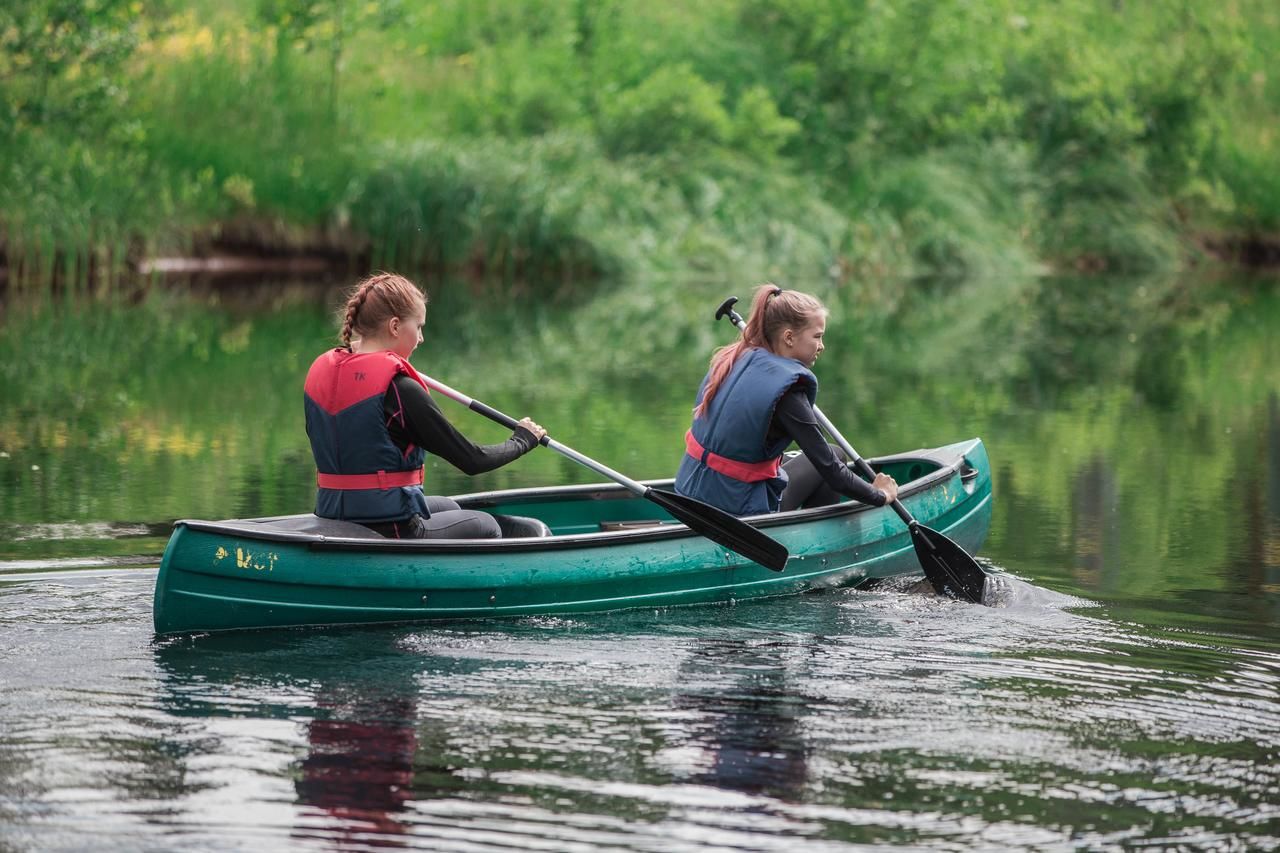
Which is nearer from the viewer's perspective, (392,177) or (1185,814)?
(1185,814)

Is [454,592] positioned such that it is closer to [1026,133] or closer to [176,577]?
[176,577]

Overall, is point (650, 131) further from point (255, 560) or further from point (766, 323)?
point (255, 560)

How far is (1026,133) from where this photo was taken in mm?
34344

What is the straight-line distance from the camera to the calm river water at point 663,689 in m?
4.45

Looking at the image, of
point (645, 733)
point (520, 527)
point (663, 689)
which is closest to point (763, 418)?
point (520, 527)

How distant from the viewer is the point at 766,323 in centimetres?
722

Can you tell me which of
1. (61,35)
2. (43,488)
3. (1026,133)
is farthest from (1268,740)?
(1026,133)

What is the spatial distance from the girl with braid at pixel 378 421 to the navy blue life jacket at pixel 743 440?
100cm

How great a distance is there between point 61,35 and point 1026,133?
19726 millimetres

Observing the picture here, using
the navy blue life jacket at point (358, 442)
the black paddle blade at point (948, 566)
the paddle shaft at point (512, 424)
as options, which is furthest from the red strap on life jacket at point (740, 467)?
the navy blue life jacket at point (358, 442)

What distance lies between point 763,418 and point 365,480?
5.24 ft

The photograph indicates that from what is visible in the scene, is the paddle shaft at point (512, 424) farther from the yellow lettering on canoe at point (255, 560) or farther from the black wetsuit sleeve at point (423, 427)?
the yellow lettering on canoe at point (255, 560)

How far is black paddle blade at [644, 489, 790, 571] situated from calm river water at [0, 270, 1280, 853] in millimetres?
228

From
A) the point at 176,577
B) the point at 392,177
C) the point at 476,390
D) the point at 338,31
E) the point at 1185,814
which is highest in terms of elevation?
the point at 338,31
